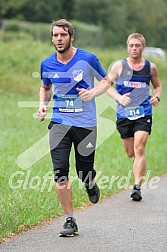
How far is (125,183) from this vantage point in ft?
38.9

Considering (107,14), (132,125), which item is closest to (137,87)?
(132,125)

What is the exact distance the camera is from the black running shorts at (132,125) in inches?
403

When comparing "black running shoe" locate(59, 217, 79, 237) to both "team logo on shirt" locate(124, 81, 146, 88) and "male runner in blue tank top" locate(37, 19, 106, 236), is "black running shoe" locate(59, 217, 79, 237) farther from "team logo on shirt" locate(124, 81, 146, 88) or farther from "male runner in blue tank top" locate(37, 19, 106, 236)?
"team logo on shirt" locate(124, 81, 146, 88)

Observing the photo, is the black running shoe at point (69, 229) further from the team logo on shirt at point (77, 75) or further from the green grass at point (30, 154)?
the team logo on shirt at point (77, 75)

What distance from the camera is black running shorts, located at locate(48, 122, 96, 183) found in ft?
25.0

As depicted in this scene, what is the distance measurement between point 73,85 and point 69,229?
4.90ft

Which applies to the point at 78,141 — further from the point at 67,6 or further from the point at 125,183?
the point at 67,6

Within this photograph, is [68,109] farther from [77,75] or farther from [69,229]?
[69,229]

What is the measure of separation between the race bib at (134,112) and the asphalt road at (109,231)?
3.86 feet

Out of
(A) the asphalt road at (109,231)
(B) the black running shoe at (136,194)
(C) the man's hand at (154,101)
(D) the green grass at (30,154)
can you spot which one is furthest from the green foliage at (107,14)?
(A) the asphalt road at (109,231)

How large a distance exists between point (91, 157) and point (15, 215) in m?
1.11

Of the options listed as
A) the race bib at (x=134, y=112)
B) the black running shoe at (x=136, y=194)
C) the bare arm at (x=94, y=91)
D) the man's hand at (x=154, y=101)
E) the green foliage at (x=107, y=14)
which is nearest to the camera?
the bare arm at (x=94, y=91)

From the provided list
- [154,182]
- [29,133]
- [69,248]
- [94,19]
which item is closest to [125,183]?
[154,182]

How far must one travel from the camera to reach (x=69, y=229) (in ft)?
24.8
